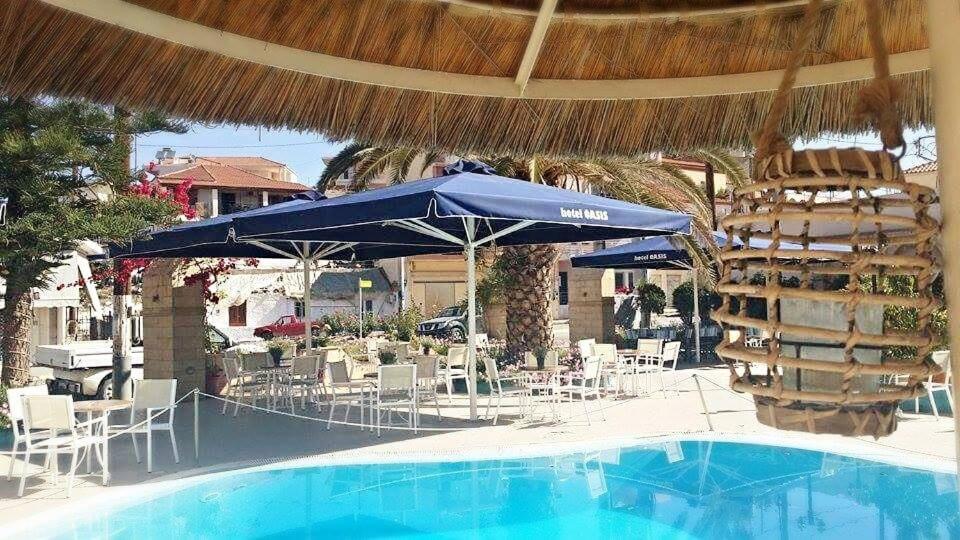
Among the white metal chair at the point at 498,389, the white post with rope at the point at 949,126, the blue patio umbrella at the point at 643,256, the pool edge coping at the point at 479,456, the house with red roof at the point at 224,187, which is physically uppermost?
the house with red roof at the point at 224,187

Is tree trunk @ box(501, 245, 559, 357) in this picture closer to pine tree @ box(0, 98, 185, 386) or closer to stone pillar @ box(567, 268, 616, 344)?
stone pillar @ box(567, 268, 616, 344)

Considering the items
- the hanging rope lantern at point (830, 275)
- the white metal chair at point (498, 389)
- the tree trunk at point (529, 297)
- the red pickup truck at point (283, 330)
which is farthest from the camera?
the red pickup truck at point (283, 330)

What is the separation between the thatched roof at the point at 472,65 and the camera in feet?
9.31

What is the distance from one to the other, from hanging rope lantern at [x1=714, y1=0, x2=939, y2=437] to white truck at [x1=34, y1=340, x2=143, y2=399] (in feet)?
43.2

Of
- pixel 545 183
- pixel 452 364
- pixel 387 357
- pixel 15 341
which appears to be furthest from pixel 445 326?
pixel 15 341

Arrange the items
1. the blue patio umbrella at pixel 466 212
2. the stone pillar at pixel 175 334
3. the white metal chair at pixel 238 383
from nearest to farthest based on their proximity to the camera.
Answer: the blue patio umbrella at pixel 466 212, the white metal chair at pixel 238 383, the stone pillar at pixel 175 334

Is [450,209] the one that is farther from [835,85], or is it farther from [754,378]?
[754,378]

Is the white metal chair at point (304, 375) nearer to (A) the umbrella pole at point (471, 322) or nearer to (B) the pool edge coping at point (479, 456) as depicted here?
(A) the umbrella pole at point (471, 322)

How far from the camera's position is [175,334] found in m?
12.8

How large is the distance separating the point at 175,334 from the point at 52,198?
2.65 meters

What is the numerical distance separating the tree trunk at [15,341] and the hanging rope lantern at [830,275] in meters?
12.3

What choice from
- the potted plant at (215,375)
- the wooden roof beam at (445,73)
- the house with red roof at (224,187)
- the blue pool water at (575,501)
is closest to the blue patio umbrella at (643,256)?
the blue pool water at (575,501)

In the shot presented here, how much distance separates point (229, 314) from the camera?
4241 cm

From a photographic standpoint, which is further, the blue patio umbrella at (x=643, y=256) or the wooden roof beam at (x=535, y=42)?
the blue patio umbrella at (x=643, y=256)
